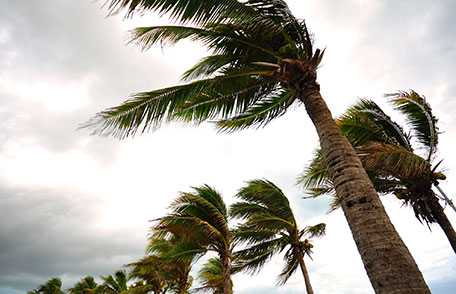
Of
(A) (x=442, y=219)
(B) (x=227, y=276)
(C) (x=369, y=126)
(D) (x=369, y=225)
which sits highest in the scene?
(C) (x=369, y=126)

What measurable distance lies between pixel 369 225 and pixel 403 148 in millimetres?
6330

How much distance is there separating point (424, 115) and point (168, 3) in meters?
8.53

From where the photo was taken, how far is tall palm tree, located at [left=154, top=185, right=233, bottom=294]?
36.0ft

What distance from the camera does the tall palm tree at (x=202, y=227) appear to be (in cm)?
1098

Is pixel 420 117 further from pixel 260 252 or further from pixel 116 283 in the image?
pixel 116 283

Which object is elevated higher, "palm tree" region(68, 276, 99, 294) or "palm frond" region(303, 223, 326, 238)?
"palm tree" region(68, 276, 99, 294)

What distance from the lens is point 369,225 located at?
3.55 metres

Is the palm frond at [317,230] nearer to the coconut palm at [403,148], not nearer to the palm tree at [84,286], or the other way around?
the coconut palm at [403,148]

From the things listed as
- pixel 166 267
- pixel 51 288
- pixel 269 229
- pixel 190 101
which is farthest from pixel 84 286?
pixel 190 101

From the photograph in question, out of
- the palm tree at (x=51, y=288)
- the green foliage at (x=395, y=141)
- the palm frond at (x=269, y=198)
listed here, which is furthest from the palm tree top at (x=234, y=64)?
the palm tree at (x=51, y=288)

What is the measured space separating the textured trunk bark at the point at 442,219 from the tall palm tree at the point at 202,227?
6533 mm

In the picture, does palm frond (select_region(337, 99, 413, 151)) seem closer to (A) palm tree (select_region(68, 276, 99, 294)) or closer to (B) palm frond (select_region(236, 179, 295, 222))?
(B) palm frond (select_region(236, 179, 295, 222))

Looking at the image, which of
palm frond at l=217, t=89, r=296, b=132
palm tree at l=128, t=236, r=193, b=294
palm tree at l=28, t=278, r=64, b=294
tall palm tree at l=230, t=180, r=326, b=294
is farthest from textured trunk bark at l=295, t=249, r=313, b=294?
palm tree at l=28, t=278, r=64, b=294

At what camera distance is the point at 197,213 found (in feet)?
38.6
